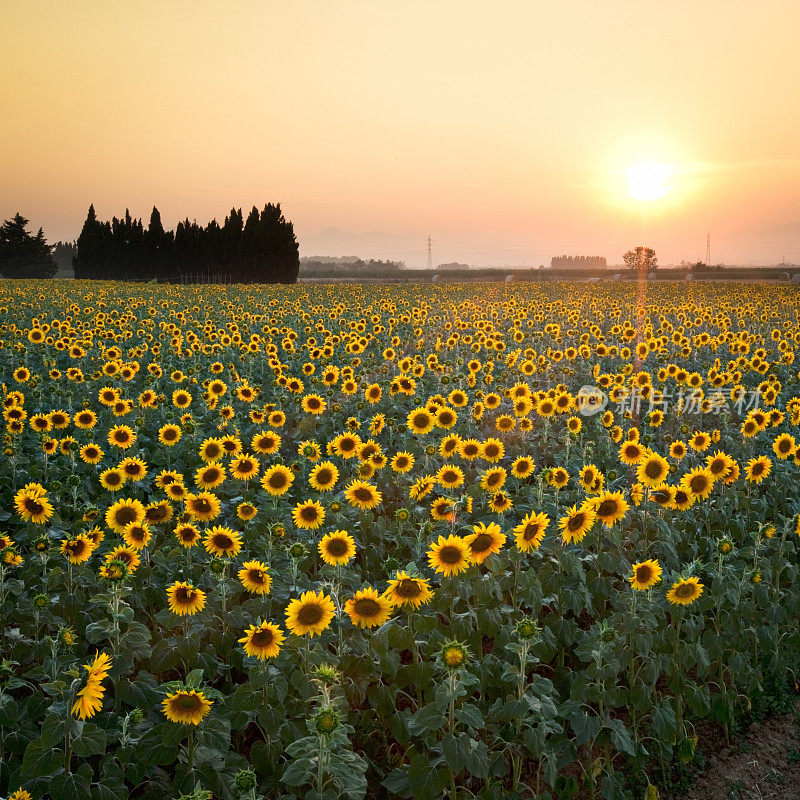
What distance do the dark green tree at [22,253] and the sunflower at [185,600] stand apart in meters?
103

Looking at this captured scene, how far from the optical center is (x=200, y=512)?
16.7 ft

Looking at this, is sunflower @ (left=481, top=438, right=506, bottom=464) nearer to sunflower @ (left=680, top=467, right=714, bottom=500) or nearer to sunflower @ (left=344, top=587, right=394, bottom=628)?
sunflower @ (left=680, top=467, right=714, bottom=500)

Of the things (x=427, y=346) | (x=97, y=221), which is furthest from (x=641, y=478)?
(x=97, y=221)

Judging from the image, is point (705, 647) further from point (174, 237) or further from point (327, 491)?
point (174, 237)

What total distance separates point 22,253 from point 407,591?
106322 millimetres

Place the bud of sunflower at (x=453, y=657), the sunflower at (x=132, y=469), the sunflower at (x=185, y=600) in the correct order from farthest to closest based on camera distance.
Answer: the sunflower at (x=132, y=469) < the sunflower at (x=185, y=600) < the bud of sunflower at (x=453, y=657)

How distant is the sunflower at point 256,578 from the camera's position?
4141 mm

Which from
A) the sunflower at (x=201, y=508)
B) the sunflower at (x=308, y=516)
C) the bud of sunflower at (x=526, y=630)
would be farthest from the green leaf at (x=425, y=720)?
the sunflower at (x=201, y=508)

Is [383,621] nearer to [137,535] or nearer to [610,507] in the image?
[610,507]

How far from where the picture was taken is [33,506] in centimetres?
528

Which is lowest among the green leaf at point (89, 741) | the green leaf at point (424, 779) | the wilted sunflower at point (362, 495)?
the green leaf at point (424, 779)

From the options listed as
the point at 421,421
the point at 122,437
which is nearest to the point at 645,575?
the point at 421,421

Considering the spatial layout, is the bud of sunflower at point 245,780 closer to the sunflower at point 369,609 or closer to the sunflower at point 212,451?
the sunflower at point 369,609

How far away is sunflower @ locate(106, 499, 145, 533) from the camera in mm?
5203
